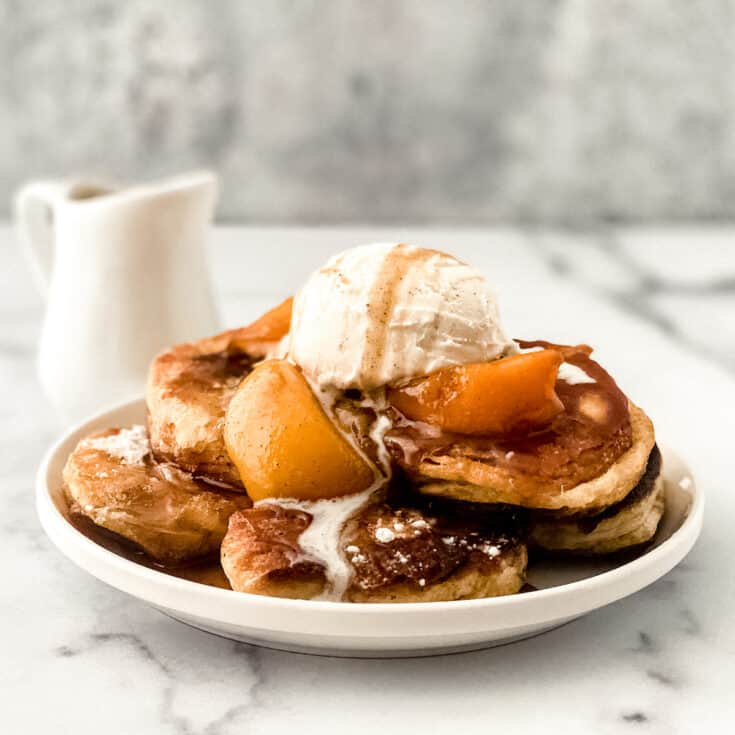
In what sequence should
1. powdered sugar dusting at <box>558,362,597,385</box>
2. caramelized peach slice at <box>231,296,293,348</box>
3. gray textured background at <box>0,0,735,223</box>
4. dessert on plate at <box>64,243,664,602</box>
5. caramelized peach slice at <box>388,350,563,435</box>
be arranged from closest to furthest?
dessert on plate at <box>64,243,664,602</box> < caramelized peach slice at <box>388,350,563,435</box> < powdered sugar dusting at <box>558,362,597,385</box> < caramelized peach slice at <box>231,296,293,348</box> < gray textured background at <box>0,0,735,223</box>

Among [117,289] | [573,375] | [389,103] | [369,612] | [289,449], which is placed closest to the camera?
[369,612]

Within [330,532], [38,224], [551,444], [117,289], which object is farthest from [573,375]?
[38,224]

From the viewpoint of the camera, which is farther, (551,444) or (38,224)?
(38,224)

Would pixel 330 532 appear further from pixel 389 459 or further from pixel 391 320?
pixel 391 320

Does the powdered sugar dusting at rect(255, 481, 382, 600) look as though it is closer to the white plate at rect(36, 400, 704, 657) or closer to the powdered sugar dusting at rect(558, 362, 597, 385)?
the white plate at rect(36, 400, 704, 657)

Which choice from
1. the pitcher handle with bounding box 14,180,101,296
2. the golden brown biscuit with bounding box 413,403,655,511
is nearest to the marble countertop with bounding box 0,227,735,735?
the golden brown biscuit with bounding box 413,403,655,511

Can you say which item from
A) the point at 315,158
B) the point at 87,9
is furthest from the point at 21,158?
the point at 315,158

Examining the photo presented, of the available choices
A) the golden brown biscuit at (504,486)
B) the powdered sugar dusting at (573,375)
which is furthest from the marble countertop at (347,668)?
the powdered sugar dusting at (573,375)
